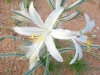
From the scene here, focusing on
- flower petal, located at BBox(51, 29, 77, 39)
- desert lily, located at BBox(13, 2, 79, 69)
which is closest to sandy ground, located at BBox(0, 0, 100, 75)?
desert lily, located at BBox(13, 2, 79, 69)

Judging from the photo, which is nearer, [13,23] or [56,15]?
[56,15]

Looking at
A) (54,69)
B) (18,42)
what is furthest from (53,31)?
(18,42)

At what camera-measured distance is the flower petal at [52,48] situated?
1039mm

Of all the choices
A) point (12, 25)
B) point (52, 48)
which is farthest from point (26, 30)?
point (12, 25)

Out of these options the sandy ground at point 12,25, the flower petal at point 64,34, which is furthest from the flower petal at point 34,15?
the sandy ground at point 12,25

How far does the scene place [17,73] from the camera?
186 cm

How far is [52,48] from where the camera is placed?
107 cm

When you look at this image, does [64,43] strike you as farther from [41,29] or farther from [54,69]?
[41,29]

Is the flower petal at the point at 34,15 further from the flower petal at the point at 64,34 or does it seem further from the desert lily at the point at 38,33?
the flower petal at the point at 64,34

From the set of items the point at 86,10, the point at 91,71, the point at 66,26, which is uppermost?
the point at 86,10

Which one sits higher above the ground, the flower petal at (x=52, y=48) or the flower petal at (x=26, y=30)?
the flower petal at (x=26, y=30)

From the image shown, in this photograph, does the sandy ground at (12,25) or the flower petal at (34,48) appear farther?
the sandy ground at (12,25)

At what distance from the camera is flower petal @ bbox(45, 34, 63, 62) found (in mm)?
1039

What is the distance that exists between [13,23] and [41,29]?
1138 millimetres
